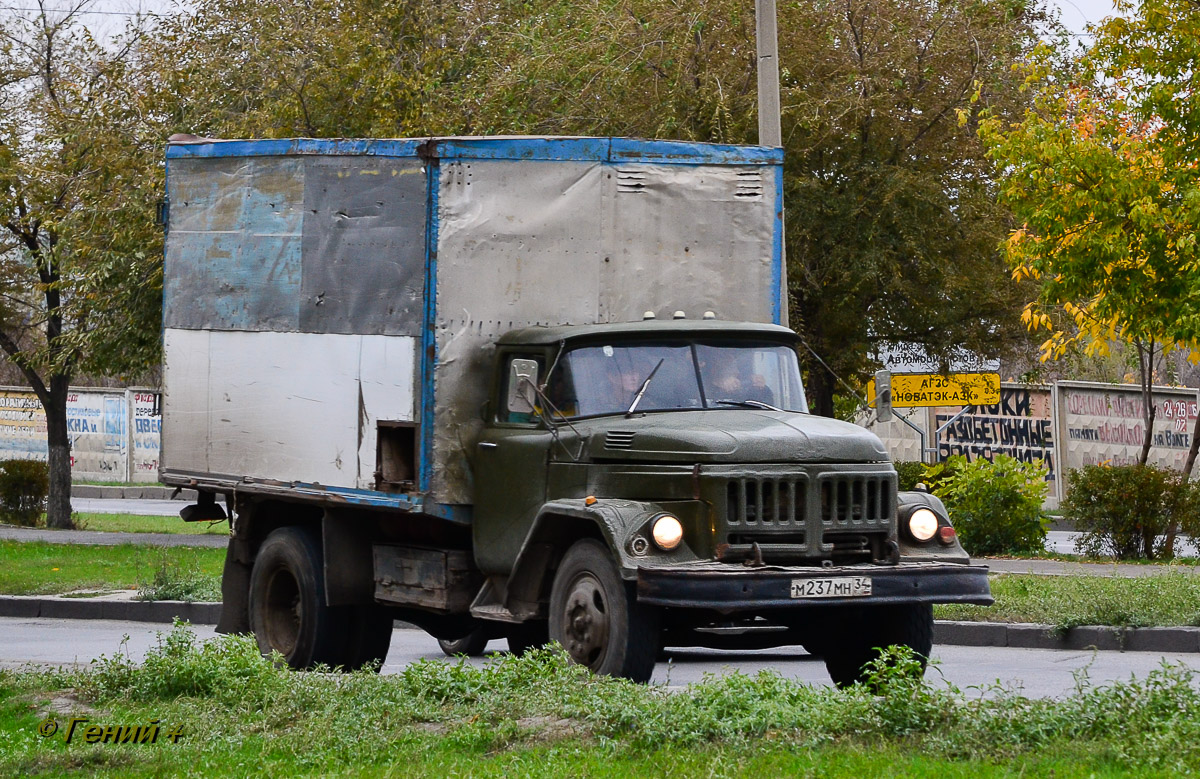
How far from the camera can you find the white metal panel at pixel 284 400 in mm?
10422

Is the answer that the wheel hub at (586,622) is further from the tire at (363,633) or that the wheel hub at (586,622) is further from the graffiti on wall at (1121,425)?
the graffiti on wall at (1121,425)

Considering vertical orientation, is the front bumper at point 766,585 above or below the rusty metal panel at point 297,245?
below

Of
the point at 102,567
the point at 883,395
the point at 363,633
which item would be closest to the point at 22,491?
the point at 102,567

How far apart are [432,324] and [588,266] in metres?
1.07

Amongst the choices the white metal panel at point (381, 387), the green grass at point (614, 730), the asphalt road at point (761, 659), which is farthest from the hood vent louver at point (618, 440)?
the asphalt road at point (761, 659)

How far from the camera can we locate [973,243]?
69.6 ft

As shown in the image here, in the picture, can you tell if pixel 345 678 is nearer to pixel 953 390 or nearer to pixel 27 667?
pixel 27 667

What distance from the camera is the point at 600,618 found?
8734mm

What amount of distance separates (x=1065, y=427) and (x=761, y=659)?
873 inches

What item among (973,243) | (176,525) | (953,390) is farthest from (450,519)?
(176,525)

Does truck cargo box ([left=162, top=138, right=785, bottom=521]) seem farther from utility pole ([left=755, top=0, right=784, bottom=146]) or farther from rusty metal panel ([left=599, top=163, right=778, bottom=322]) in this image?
utility pole ([left=755, top=0, right=784, bottom=146])

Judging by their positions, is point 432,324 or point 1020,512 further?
point 1020,512

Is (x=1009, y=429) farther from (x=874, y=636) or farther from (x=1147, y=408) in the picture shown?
(x=874, y=636)

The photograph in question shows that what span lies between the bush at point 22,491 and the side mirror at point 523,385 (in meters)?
22.2
